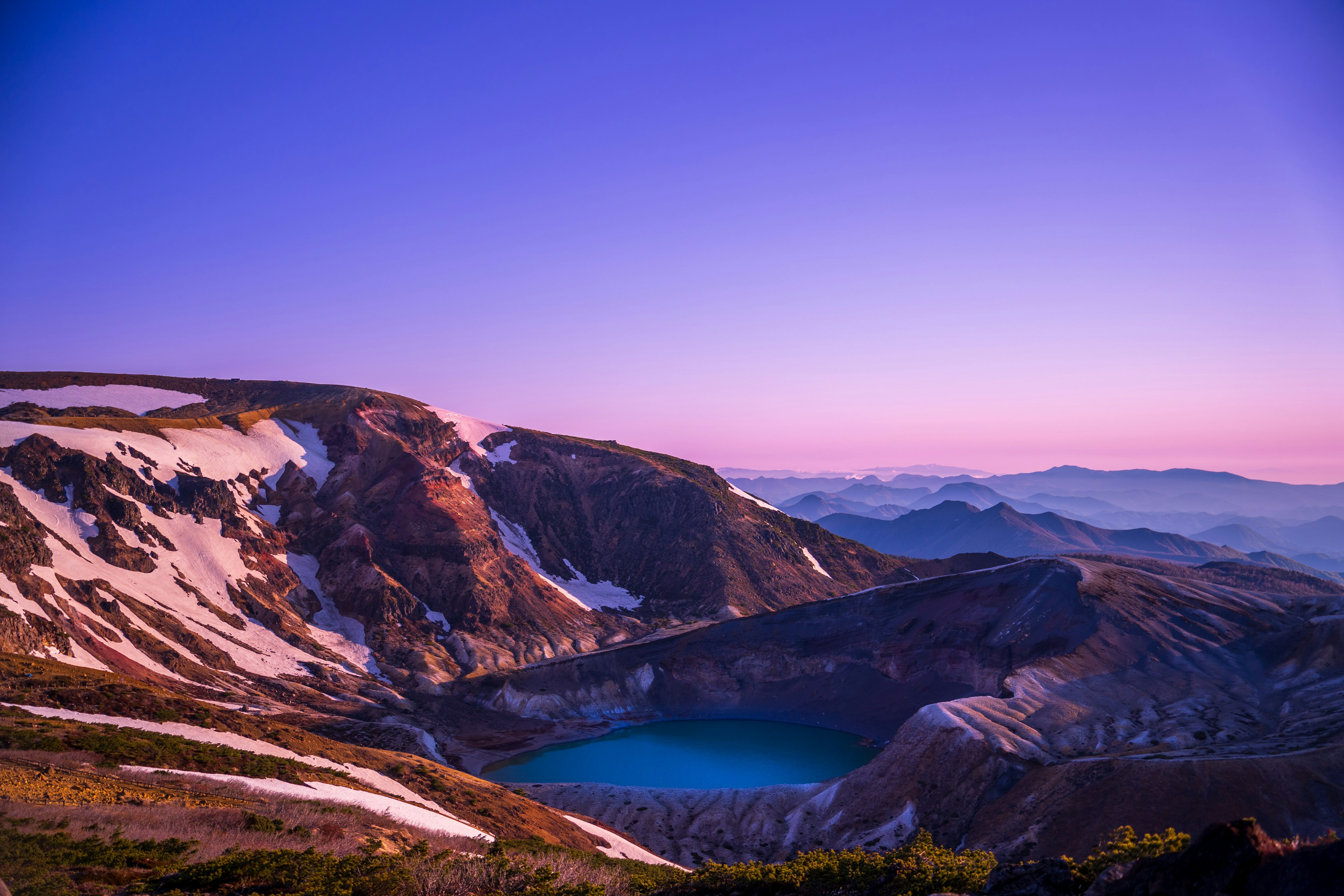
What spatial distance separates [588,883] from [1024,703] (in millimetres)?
44850

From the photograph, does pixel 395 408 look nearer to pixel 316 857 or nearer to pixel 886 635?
pixel 886 635

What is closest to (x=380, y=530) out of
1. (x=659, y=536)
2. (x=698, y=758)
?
(x=659, y=536)

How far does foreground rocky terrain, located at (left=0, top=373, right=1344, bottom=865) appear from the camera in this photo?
42.3 meters

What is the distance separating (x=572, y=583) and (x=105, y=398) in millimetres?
80701

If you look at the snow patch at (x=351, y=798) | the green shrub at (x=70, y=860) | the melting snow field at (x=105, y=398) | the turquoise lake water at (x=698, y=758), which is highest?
the melting snow field at (x=105, y=398)

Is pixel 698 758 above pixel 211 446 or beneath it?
beneath

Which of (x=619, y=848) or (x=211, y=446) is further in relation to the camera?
(x=211, y=446)

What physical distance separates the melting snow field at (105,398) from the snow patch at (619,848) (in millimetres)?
106283

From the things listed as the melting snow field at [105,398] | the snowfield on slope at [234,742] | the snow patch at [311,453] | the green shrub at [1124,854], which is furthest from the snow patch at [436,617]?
the green shrub at [1124,854]

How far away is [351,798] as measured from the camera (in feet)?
92.6

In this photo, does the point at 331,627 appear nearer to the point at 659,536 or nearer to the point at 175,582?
the point at 175,582

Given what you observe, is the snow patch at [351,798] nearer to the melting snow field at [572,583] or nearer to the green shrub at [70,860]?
the green shrub at [70,860]

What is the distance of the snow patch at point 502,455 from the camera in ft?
398

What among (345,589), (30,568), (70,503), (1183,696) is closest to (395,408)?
(345,589)
